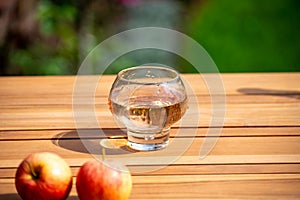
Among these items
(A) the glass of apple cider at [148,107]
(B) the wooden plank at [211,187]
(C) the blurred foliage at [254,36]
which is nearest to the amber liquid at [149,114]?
(A) the glass of apple cider at [148,107]

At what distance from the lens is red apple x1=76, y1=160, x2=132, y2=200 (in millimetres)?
1095

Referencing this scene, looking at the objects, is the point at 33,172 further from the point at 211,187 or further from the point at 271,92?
the point at 271,92

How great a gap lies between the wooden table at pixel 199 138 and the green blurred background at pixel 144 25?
1261mm

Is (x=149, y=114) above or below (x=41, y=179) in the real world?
above

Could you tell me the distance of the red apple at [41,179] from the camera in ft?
3.62

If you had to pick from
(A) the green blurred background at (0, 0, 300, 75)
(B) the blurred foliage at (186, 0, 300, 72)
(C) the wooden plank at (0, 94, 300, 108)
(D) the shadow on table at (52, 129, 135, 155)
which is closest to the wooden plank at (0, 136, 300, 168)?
(D) the shadow on table at (52, 129, 135, 155)

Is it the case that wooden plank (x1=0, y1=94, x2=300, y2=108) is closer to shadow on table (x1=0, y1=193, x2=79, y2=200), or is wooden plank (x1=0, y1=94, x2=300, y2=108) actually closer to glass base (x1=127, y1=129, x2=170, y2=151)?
glass base (x1=127, y1=129, x2=170, y2=151)

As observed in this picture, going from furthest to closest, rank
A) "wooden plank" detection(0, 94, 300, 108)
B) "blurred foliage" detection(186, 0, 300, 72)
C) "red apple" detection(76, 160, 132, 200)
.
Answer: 1. "blurred foliage" detection(186, 0, 300, 72)
2. "wooden plank" detection(0, 94, 300, 108)
3. "red apple" detection(76, 160, 132, 200)

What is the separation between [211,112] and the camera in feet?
5.22

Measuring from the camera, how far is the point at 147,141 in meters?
1.36

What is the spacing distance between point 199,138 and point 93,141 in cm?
23

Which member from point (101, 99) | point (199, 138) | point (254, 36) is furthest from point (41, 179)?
point (254, 36)

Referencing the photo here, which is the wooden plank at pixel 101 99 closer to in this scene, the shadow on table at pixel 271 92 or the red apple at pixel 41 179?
the shadow on table at pixel 271 92

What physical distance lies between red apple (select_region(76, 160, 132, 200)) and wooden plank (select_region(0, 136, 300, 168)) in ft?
0.60
